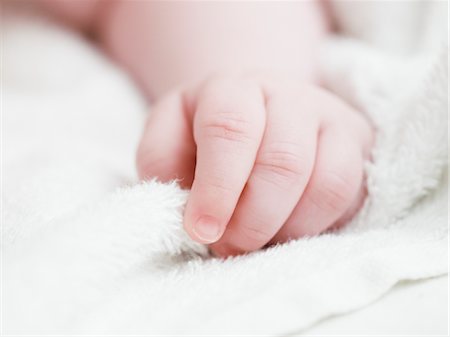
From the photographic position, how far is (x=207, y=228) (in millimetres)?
420

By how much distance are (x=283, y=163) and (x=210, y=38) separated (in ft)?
1.00

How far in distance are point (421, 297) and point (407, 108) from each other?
0.66 feet

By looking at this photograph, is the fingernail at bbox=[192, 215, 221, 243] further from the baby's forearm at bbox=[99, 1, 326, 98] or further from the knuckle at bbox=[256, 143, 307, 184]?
the baby's forearm at bbox=[99, 1, 326, 98]

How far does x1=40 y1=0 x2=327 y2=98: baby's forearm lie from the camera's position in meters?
0.70

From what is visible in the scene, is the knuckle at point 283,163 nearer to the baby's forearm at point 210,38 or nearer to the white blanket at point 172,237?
the white blanket at point 172,237

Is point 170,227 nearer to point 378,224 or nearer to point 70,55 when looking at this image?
point 378,224

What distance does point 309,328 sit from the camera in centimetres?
38

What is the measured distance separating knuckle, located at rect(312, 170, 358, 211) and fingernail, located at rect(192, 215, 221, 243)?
3.1 inches

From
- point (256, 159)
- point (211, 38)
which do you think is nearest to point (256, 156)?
point (256, 159)

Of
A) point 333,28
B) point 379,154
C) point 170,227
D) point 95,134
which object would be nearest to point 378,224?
point 379,154

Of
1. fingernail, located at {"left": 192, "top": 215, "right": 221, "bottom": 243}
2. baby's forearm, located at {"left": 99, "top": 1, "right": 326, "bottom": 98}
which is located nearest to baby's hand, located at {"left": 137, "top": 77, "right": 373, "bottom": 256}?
fingernail, located at {"left": 192, "top": 215, "right": 221, "bottom": 243}

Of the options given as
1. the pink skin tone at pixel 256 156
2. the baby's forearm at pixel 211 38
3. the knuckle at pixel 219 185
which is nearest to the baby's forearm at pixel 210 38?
the baby's forearm at pixel 211 38

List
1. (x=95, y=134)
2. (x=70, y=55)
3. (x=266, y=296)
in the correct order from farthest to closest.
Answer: (x=70, y=55), (x=95, y=134), (x=266, y=296)

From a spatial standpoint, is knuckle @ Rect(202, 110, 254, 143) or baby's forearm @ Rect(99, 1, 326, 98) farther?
baby's forearm @ Rect(99, 1, 326, 98)
